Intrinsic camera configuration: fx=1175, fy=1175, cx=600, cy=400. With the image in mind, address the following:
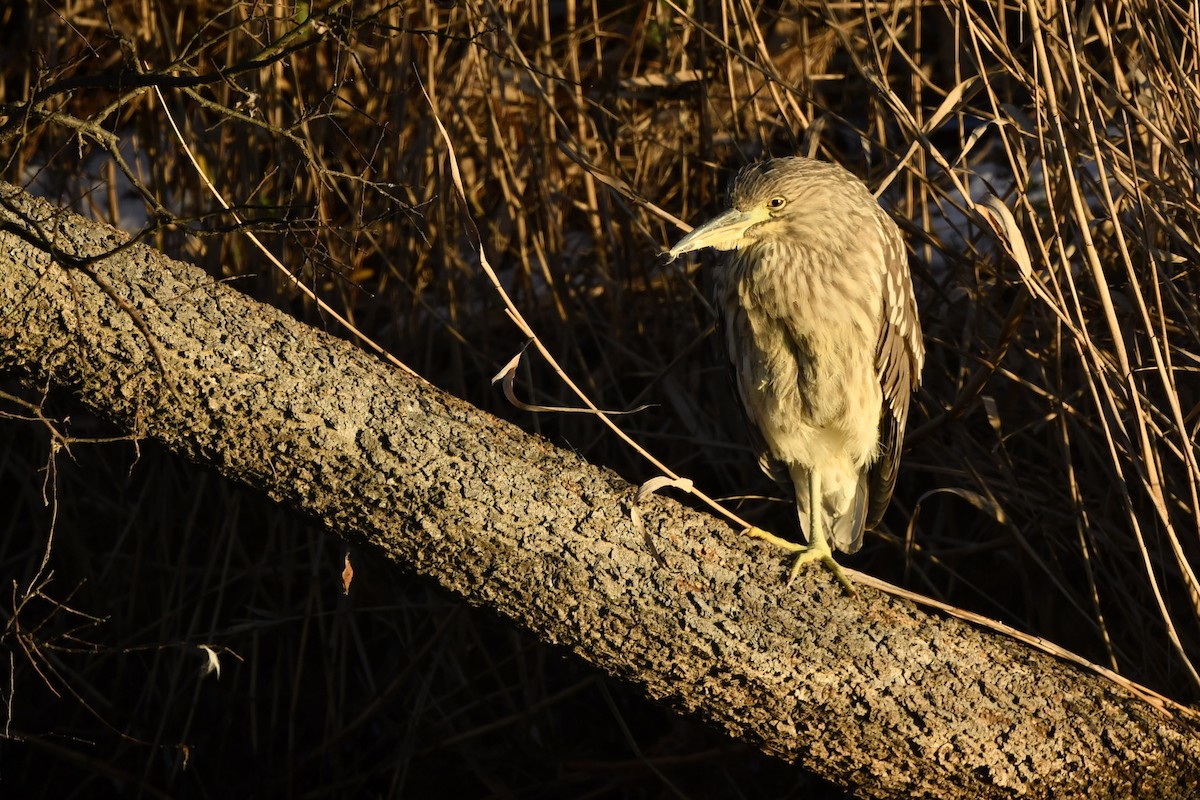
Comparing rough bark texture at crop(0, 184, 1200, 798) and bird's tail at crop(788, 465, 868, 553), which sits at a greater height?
rough bark texture at crop(0, 184, 1200, 798)

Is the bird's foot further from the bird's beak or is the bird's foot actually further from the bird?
the bird's beak

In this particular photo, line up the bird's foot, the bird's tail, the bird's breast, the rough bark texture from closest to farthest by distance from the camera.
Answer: the rough bark texture, the bird's foot, the bird's breast, the bird's tail

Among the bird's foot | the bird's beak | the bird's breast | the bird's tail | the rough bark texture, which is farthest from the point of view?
the bird's tail

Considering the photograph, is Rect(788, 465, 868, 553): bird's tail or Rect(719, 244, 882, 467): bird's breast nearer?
Rect(719, 244, 882, 467): bird's breast

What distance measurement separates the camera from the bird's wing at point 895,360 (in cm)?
248

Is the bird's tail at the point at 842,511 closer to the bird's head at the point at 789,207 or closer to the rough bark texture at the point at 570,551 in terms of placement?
the bird's head at the point at 789,207

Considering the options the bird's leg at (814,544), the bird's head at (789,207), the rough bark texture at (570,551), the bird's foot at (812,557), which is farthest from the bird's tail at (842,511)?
the rough bark texture at (570,551)

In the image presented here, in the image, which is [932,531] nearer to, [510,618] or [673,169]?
[673,169]

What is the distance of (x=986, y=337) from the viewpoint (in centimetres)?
279

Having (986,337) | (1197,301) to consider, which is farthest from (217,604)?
(1197,301)

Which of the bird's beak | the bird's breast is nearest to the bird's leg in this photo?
the bird's breast

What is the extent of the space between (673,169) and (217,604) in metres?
1.82

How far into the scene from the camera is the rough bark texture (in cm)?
173

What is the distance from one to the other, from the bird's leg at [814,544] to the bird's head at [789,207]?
0.58 metres
